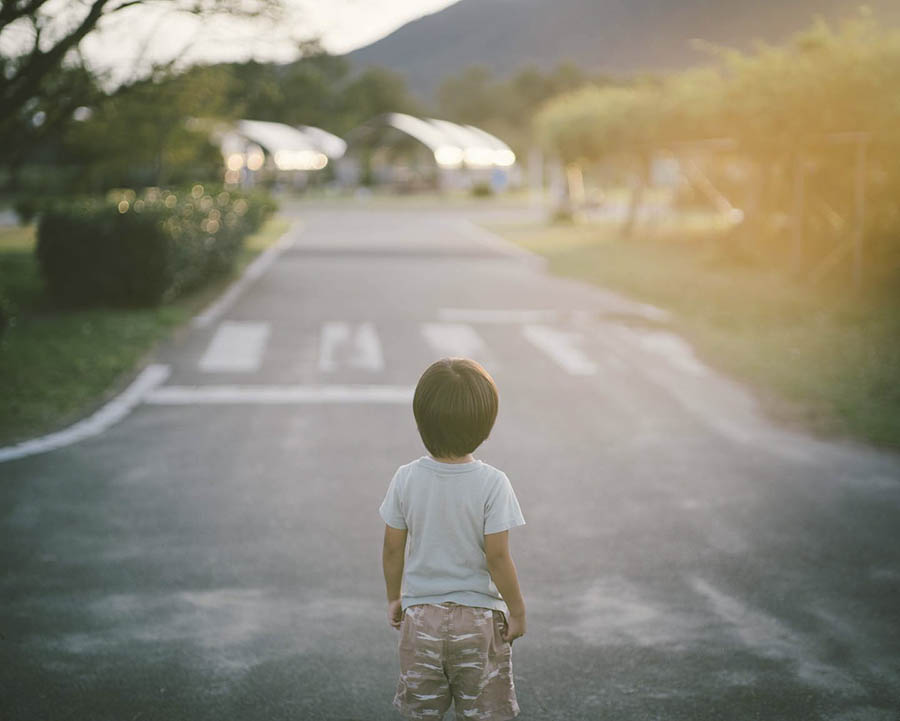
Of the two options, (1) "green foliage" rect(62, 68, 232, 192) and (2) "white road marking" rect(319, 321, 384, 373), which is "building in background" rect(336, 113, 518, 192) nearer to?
(1) "green foliage" rect(62, 68, 232, 192)

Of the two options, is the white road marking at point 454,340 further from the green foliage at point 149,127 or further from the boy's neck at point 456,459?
the boy's neck at point 456,459

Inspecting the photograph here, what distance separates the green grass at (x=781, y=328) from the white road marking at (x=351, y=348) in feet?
13.2

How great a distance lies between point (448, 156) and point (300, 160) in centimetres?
1236

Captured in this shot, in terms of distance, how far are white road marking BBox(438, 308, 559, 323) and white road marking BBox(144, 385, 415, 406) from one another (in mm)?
4872

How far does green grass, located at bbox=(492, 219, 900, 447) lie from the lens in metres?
9.32

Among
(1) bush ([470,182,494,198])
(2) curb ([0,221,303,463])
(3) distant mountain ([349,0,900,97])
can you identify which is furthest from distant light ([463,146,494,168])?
(2) curb ([0,221,303,463])

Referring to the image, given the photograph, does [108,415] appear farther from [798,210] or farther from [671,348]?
[798,210]

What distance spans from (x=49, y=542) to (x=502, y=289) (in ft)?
44.0

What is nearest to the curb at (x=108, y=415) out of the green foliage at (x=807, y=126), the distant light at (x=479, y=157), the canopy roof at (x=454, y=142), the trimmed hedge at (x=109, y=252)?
the trimmed hedge at (x=109, y=252)

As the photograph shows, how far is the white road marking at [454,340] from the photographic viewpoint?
39.6 ft

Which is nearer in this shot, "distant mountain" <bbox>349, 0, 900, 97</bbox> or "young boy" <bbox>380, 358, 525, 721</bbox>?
"young boy" <bbox>380, 358, 525, 721</bbox>

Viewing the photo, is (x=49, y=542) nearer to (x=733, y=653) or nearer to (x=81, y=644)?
(x=81, y=644)

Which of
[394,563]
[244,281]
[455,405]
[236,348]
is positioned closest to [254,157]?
[244,281]

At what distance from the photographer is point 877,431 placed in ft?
27.3
